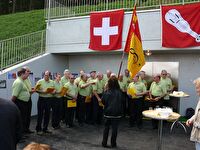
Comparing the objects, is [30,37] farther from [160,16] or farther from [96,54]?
[160,16]

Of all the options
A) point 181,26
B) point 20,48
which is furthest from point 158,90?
point 20,48

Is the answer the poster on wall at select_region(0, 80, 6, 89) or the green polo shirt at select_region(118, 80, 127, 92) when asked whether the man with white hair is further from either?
the poster on wall at select_region(0, 80, 6, 89)

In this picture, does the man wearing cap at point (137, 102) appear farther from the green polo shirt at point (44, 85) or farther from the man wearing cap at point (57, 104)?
the green polo shirt at point (44, 85)

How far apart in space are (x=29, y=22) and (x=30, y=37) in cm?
578

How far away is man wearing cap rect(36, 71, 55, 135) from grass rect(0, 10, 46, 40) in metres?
8.47

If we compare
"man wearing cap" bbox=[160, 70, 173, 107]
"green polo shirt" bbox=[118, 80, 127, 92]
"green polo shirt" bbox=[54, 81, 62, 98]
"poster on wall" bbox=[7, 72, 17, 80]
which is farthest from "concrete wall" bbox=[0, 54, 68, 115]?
"man wearing cap" bbox=[160, 70, 173, 107]

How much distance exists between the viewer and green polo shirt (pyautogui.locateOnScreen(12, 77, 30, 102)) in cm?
844

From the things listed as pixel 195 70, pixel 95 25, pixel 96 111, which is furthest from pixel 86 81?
pixel 195 70

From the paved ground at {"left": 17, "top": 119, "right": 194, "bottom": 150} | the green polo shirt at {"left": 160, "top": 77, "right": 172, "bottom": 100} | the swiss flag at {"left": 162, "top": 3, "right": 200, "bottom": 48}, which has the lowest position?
the paved ground at {"left": 17, "top": 119, "right": 194, "bottom": 150}

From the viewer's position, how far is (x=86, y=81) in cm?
1093

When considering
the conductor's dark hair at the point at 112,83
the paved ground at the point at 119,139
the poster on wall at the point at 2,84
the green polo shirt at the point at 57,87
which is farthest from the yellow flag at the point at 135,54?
the poster on wall at the point at 2,84

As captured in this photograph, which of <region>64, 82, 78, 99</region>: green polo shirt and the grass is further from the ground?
the grass

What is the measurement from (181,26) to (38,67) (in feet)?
18.4

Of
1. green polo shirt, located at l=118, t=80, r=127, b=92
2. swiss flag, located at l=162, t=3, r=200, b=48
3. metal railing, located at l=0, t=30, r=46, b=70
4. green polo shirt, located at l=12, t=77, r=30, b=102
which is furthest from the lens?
metal railing, located at l=0, t=30, r=46, b=70
